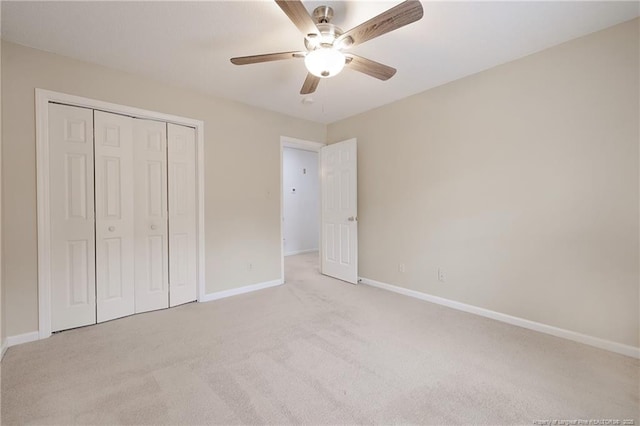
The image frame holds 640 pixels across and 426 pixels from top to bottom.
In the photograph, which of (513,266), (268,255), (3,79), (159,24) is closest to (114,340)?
(268,255)

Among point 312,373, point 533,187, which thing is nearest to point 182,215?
point 312,373

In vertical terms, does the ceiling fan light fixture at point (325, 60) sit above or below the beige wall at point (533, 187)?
above

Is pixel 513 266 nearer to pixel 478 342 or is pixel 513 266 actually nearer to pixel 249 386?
pixel 478 342

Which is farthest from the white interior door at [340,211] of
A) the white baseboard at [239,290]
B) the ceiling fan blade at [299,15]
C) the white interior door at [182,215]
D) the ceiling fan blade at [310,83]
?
the ceiling fan blade at [299,15]

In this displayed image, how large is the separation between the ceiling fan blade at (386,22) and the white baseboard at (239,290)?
2998 mm

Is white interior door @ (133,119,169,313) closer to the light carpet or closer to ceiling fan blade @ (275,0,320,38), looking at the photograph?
the light carpet

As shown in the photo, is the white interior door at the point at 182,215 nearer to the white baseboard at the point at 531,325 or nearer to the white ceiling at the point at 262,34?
the white ceiling at the point at 262,34

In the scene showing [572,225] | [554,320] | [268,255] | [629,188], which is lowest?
[554,320]

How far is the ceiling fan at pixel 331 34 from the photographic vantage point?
4.93 feet

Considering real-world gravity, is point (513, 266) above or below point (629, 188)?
below

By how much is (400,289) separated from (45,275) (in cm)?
364

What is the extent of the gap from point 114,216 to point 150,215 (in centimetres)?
32

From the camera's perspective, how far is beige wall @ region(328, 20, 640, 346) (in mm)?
2131

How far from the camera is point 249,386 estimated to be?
178 centimetres
